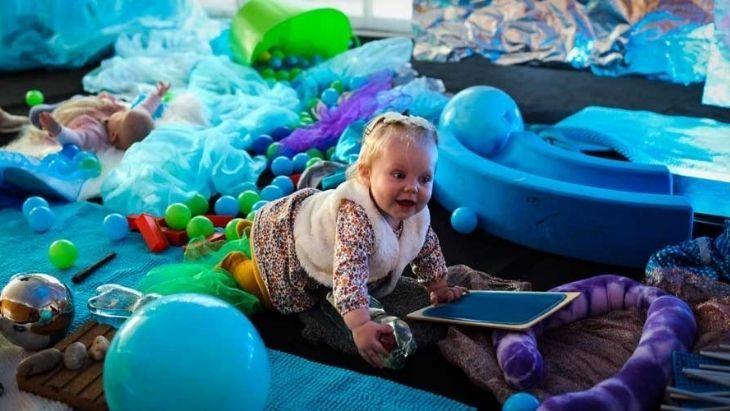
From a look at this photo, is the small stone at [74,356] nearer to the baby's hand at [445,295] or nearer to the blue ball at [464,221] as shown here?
the baby's hand at [445,295]

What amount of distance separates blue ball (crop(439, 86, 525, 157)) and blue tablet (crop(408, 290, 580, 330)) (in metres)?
0.81

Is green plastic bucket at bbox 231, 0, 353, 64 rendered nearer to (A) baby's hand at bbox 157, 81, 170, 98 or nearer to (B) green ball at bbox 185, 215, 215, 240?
(A) baby's hand at bbox 157, 81, 170, 98

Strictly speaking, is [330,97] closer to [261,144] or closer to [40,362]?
[261,144]

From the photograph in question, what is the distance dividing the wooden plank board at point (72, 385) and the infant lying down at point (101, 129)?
3.96 ft

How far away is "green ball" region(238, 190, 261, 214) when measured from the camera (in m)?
2.35

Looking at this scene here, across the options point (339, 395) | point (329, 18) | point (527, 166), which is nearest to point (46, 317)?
point (339, 395)

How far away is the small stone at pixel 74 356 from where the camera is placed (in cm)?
153

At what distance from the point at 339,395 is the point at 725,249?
0.98 metres

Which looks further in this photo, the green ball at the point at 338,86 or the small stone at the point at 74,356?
the green ball at the point at 338,86

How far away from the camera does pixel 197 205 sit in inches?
92.6

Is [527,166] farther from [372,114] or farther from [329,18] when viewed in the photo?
[329,18]

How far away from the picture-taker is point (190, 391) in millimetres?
1183

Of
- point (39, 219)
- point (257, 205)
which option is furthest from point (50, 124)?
point (257, 205)

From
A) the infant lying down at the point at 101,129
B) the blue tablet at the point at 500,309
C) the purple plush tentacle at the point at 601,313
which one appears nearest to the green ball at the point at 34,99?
the infant lying down at the point at 101,129
